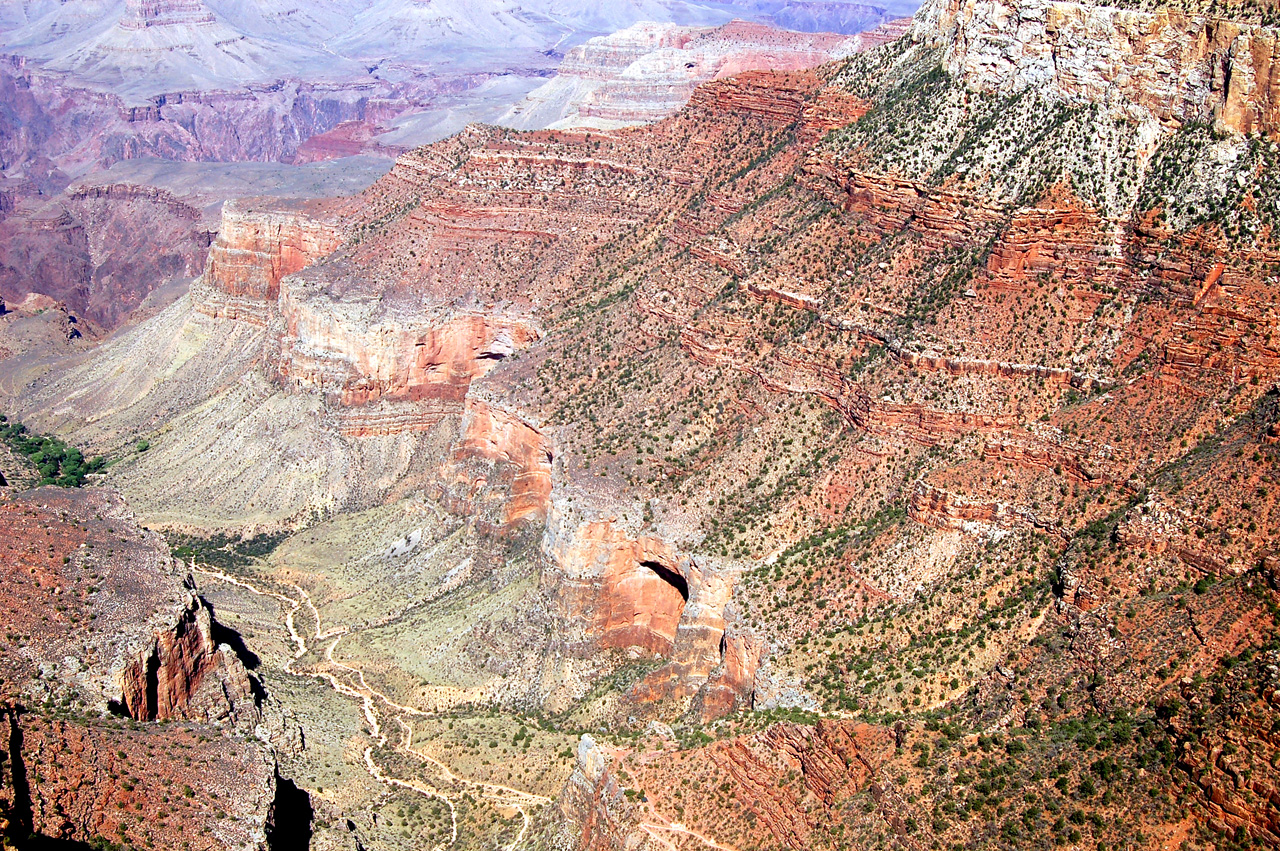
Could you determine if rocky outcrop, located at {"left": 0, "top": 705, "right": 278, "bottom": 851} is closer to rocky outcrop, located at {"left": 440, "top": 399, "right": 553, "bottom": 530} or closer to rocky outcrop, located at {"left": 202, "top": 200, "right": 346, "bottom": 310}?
rocky outcrop, located at {"left": 440, "top": 399, "right": 553, "bottom": 530}

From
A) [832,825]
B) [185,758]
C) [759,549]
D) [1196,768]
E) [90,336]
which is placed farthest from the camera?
[90,336]

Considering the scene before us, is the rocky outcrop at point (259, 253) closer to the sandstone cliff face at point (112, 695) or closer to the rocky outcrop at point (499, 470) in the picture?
the rocky outcrop at point (499, 470)

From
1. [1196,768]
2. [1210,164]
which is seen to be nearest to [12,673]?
[1196,768]

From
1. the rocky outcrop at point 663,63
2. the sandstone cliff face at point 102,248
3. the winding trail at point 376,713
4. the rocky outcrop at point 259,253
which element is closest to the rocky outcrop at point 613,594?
the winding trail at point 376,713

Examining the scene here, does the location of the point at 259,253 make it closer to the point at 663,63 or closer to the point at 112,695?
the point at 112,695

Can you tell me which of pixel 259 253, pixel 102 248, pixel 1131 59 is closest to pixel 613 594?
pixel 1131 59

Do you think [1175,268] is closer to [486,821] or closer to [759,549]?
[759,549]
